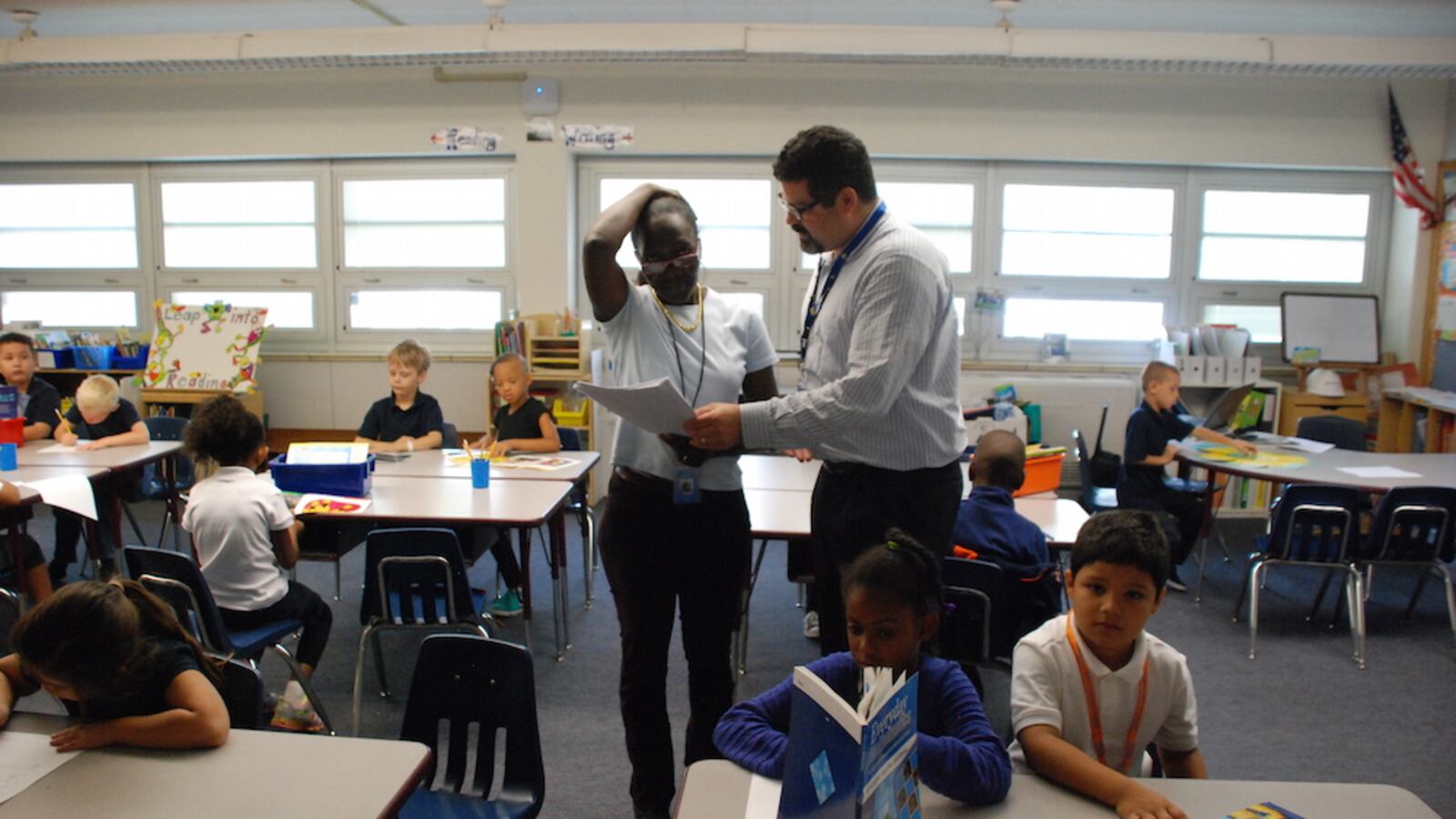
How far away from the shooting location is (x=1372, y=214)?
20.5 ft

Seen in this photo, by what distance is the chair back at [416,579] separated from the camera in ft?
9.29

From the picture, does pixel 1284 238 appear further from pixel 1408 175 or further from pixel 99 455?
pixel 99 455

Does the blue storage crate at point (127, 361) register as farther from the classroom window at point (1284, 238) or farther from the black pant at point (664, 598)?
the classroom window at point (1284, 238)

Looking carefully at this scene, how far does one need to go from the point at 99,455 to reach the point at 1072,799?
4241 millimetres

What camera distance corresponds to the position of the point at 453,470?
3.89 metres

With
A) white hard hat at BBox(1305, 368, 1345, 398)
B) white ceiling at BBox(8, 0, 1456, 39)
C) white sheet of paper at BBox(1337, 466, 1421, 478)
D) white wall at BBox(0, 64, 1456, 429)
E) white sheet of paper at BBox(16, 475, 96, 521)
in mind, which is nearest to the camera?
white sheet of paper at BBox(16, 475, 96, 521)

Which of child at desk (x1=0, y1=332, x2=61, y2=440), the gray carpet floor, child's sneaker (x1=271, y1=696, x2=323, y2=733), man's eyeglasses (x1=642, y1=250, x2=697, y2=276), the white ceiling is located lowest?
the gray carpet floor

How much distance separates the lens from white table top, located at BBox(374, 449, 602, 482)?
3.75 m

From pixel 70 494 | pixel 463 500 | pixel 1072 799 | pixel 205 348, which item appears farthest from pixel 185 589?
pixel 205 348

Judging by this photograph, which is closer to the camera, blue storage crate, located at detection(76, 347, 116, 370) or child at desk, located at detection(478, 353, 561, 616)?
child at desk, located at detection(478, 353, 561, 616)

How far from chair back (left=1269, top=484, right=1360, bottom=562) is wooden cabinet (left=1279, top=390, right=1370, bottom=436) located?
2.40 metres

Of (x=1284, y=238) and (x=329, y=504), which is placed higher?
(x=1284, y=238)

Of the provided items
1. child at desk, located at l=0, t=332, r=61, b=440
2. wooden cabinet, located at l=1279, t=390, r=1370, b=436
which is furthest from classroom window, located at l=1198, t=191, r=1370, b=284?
child at desk, located at l=0, t=332, r=61, b=440

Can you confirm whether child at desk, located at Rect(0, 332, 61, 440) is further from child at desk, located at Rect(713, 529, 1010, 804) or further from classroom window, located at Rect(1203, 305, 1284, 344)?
classroom window, located at Rect(1203, 305, 1284, 344)
